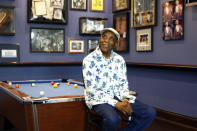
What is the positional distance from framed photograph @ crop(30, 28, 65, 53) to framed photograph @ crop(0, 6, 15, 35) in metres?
0.39

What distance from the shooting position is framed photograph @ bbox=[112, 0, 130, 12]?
205 inches

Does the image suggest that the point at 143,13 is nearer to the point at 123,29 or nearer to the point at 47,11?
the point at 123,29

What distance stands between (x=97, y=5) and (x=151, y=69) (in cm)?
208

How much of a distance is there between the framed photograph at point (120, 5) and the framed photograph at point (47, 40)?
1.19 meters

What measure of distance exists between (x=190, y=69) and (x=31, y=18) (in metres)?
3.07

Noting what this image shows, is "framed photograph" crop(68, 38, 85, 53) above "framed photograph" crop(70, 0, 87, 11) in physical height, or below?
below

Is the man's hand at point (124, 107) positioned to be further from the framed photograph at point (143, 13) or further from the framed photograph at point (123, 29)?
the framed photograph at point (123, 29)

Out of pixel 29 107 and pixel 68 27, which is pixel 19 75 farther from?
pixel 29 107

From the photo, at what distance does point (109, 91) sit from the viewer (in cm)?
264

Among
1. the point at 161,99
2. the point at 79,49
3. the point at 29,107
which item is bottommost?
the point at 161,99

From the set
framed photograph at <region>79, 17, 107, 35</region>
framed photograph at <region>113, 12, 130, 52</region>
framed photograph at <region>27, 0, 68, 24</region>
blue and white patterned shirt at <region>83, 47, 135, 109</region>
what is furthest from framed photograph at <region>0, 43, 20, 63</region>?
blue and white patterned shirt at <region>83, 47, 135, 109</region>

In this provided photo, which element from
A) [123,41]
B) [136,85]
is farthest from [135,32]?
[136,85]

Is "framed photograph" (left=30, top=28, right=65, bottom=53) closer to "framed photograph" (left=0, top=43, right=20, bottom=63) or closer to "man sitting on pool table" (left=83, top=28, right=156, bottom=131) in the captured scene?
"framed photograph" (left=0, top=43, right=20, bottom=63)

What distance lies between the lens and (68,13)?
5.62m
